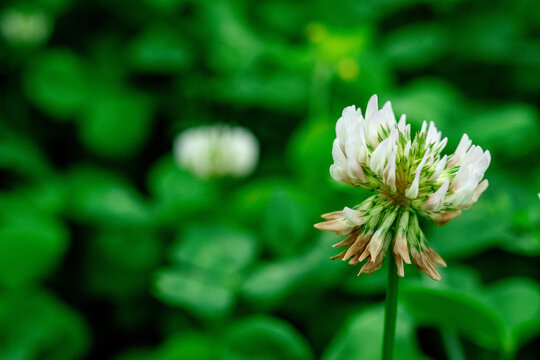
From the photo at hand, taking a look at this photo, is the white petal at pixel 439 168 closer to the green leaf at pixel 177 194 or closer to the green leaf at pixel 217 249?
the green leaf at pixel 217 249

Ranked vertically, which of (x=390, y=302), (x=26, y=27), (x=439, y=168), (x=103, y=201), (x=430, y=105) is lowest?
(x=390, y=302)

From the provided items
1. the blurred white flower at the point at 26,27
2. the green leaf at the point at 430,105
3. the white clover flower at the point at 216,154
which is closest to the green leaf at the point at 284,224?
the green leaf at the point at 430,105

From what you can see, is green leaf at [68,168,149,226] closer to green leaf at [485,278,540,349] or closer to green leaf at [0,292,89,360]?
green leaf at [0,292,89,360]

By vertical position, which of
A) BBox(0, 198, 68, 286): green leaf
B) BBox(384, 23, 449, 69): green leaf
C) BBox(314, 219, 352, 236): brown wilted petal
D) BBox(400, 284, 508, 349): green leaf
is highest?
BBox(384, 23, 449, 69): green leaf

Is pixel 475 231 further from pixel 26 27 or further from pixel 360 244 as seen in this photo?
pixel 26 27

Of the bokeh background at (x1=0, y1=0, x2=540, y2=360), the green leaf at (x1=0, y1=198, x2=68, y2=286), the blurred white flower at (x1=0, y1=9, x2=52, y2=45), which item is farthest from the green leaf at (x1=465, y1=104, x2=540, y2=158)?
the blurred white flower at (x1=0, y1=9, x2=52, y2=45)

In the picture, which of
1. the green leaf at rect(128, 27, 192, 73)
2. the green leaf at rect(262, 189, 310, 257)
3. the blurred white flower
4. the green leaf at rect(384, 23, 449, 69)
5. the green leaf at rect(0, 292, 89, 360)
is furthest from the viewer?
the blurred white flower

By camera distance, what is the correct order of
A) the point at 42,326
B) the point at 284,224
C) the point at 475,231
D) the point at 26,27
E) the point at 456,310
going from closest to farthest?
1. the point at 456,310
2. the point at 475,231
3. the point at 284,224
4. the point at 42,326
5. the point at 26,27

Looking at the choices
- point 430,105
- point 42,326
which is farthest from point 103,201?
point 430,105
